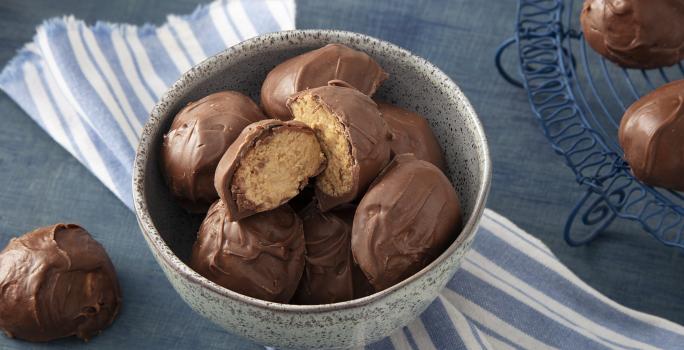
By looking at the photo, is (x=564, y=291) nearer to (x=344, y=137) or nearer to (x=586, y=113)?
(x=586, y=113)

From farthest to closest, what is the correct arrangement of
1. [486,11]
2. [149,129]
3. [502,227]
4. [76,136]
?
1. [486,11]
2. [76,136]
3. [502,227]
4. [149,129]

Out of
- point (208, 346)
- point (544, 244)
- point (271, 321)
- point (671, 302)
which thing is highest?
point (271, 321)

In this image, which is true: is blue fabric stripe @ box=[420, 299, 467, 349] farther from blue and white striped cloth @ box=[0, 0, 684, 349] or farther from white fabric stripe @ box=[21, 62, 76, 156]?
white fabric stripe @ box=[21, 62, 76, 156]

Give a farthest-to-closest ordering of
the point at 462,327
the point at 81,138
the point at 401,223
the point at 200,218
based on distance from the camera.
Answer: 1. the point at 81,138
2. the point at 462,327
3. the point at 200,218
4. the point at 401,223

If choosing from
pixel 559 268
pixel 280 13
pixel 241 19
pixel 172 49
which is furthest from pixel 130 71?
pixel 559 268

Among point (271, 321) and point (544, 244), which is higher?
point (271, 321)

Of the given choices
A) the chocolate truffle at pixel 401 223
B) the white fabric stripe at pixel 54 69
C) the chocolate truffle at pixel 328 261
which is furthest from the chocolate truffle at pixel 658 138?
the white fabric stripe at pixel 54 69

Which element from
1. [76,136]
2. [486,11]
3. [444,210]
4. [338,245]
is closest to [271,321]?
[338,245]

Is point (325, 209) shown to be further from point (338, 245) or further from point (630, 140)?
point (630, 140)
